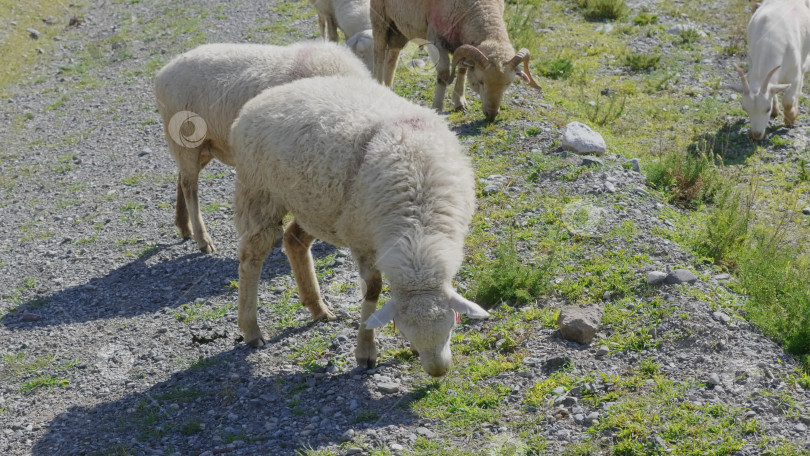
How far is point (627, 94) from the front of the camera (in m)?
12.6

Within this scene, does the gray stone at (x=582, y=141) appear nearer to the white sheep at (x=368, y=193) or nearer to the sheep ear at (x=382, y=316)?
the white sheep at (x=368, y=193)

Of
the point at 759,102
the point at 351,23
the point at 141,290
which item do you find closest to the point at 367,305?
Result: the point at 141,290

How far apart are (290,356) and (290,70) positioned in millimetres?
2829

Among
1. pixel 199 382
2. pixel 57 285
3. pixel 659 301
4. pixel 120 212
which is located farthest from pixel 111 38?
pixel 659 301

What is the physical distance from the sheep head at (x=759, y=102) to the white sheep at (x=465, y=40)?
3.14 metres

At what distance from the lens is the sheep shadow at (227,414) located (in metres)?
5.72

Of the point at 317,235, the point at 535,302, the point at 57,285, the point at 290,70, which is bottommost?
the point at 57,285

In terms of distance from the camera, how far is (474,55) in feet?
33.8

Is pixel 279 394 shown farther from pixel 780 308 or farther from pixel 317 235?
pixel 780 308

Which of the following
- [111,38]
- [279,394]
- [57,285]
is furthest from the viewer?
[111,38]

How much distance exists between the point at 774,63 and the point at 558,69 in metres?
3.32

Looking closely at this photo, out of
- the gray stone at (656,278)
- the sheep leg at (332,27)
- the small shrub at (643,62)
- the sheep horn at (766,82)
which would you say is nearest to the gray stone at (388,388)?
the gray stone at (656,278)

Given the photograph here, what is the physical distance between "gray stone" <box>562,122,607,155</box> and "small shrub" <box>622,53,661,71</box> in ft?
14.8

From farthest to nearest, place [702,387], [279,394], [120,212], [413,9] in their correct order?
[413,9]
[120,212]
[279,394]
[702,387]
